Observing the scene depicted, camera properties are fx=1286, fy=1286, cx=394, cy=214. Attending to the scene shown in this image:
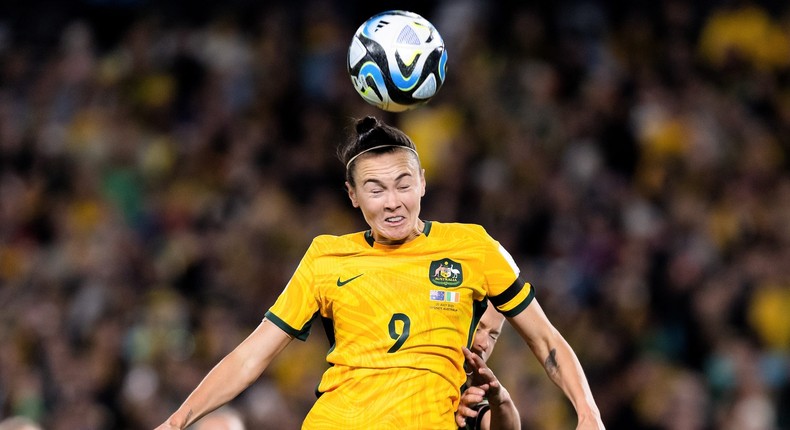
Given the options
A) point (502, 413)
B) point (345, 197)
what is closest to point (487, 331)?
point (502, 413)

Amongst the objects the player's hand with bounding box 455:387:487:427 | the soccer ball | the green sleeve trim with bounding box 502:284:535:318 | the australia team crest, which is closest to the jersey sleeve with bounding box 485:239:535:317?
the green sleeve trim with bounding box 502:284:535:318

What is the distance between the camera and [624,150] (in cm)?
1115

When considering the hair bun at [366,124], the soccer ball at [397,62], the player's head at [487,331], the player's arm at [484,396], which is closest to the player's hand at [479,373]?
the player's arm at [484,396]

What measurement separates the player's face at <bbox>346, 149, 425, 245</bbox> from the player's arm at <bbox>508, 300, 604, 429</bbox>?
0.59 metres

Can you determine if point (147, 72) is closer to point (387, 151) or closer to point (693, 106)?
point (693, 106)

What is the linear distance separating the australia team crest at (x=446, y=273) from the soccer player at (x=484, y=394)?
27cm

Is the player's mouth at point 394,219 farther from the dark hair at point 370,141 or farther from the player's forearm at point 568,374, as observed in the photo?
the player's forearm at point 568,374

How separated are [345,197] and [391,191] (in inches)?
242

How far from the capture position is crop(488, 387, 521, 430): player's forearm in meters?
5.46

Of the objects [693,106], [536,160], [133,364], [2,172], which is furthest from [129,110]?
[693,106]

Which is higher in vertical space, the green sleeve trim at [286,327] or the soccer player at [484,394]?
the green sleeve trim at [286,327]

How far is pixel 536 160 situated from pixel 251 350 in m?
6.31

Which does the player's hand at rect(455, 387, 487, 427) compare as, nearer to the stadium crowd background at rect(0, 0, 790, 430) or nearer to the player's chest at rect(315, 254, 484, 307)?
the player's chest at rect(315, 254, 484, 307)

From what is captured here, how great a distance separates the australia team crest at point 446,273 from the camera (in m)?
5.01
